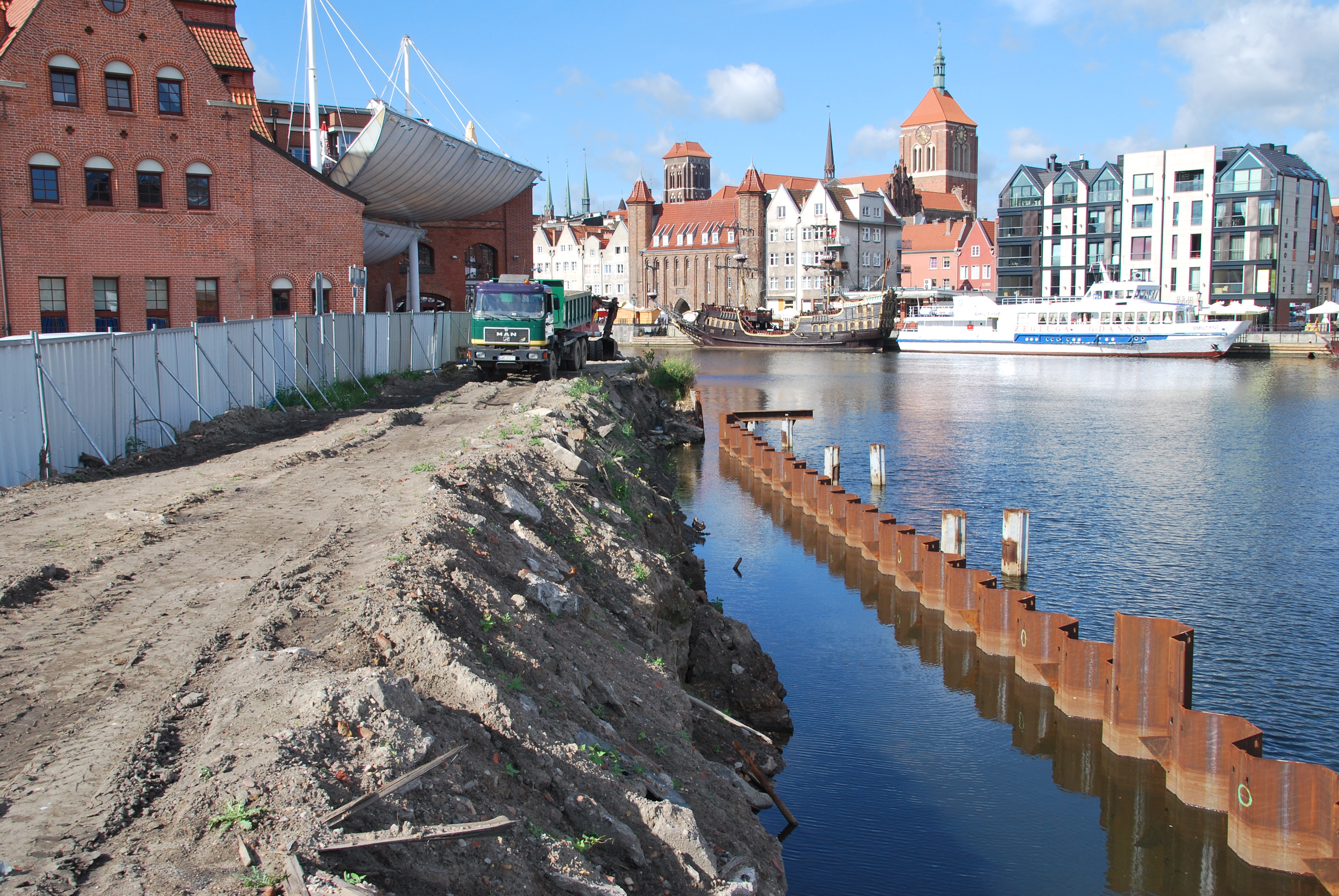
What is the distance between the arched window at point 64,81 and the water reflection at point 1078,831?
2868cm

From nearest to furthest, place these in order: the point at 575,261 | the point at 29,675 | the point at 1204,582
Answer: the point at 29,675 → the point at 1204,582 → the point at 575,261

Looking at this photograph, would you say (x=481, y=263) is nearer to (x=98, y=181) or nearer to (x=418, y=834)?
(x=98, y=181)

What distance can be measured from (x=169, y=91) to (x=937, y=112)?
13846 centimetres

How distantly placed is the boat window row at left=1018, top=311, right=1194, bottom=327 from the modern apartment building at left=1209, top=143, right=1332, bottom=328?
1226cm

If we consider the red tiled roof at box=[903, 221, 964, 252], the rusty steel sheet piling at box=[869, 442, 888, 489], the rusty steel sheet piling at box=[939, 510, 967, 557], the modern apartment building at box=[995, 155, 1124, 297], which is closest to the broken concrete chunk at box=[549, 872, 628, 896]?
the rusty steel sheet piling at box=[939, 510, 967, 557]

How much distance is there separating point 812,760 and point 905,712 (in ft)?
6.92

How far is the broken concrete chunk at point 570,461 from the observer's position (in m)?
14.5

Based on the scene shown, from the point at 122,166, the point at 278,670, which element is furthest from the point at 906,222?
the point at 278,670

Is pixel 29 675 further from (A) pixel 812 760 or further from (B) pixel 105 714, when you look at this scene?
(A) pixel 812 760

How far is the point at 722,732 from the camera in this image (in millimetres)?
10258

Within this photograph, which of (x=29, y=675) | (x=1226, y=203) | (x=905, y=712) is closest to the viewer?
(x=29, y=675)

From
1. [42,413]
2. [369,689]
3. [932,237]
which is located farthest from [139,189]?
[932,237]

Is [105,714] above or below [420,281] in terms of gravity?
below

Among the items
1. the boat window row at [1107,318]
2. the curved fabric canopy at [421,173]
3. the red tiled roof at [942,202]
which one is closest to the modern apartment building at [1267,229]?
the boat window row at [1107,318]
